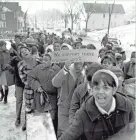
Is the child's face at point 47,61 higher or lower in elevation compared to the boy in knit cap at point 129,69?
higher

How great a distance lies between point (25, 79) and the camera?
484 cm

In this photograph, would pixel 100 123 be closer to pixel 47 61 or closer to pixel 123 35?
pixel 47 61

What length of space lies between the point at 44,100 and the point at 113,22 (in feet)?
229

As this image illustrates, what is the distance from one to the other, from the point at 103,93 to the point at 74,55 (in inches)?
59.4

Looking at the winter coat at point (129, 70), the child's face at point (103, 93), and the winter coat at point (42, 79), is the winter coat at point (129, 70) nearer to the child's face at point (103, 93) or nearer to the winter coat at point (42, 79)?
the winter coat at point (42, 79)

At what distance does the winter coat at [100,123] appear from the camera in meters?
2.01

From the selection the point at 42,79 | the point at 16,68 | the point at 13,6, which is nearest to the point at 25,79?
the point at 16,68

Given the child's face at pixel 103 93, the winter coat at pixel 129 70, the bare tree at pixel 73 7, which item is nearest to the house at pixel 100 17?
the bare tree at pixel 73 7

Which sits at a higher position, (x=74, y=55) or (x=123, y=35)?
(x=123, y=35)

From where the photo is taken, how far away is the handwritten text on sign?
135 inches

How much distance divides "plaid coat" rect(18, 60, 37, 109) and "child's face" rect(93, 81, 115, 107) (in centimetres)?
274

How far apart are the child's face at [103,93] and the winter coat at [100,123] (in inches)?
3.4

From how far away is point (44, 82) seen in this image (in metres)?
4.24

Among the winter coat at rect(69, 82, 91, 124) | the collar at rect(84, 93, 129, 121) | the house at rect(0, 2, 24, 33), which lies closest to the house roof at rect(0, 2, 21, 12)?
the house at rect(0, 2, 24, 33)
